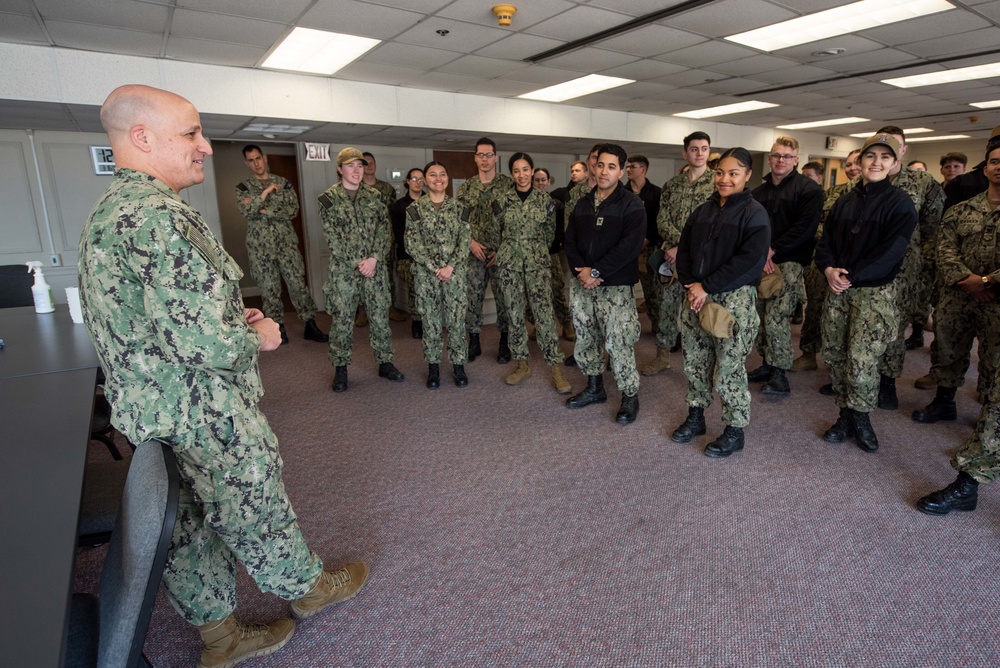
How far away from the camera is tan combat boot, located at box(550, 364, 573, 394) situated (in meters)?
3.87

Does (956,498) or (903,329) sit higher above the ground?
(903,329)

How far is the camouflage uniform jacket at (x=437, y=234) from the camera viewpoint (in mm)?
3914

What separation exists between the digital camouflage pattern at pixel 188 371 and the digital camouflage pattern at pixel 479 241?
124 inches

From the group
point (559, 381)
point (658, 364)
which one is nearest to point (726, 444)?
point (559, 381)

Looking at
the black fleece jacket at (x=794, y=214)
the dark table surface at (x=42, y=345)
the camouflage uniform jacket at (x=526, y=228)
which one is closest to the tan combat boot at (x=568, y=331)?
the camouflage uniform jacket at (x=526, y=228)

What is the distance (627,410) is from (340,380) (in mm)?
2091

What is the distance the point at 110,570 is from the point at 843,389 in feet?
11.2

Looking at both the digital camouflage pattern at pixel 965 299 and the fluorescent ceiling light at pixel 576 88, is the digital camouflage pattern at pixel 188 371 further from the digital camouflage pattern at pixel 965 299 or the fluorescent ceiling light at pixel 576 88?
the fluorescent ceiling light at pixel 576 88

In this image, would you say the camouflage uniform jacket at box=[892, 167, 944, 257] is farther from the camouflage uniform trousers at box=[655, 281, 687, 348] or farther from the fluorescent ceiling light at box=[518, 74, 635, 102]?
the fluorescent ceiling light at box=[518, 74, 635, 102]

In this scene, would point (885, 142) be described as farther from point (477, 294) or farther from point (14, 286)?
point (14, 286)

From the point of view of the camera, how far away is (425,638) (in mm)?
1748

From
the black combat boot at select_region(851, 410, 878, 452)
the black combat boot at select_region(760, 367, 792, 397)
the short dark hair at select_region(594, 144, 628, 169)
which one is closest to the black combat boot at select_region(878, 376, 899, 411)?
the black combat boot at select_region(760, 367, 792, 397)

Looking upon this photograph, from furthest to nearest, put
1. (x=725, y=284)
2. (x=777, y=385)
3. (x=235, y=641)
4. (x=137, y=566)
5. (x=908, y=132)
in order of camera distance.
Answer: (x=908, y=132), (x=777, y=385), (x=725, y=284), (x=235, y=641), (x=137, y=566)

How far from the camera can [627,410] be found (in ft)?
11.0
